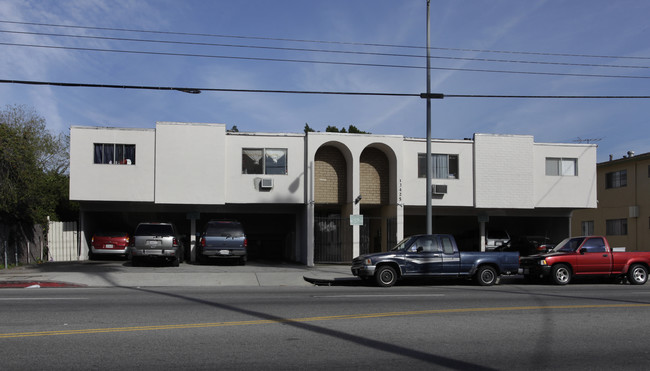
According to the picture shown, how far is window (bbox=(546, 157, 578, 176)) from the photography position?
27562 millimetres

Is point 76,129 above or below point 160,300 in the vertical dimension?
above

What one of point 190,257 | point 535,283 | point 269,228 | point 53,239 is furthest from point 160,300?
point 269,228

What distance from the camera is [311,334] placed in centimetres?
836

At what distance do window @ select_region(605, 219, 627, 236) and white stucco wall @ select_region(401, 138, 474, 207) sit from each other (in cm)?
1457

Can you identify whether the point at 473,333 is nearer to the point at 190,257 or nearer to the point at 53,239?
the point at 190,257

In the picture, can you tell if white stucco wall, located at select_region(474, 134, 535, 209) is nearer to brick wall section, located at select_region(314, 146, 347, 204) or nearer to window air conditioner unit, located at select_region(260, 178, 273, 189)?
brick wall section, located at select_region(314, 146, 347, 204)

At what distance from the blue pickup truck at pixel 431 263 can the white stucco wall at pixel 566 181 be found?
11089mm

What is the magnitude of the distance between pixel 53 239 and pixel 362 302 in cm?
1905

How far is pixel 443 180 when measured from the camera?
2620cm

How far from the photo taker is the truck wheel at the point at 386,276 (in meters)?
16.6

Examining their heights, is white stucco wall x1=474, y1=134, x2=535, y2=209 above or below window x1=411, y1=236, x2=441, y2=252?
above

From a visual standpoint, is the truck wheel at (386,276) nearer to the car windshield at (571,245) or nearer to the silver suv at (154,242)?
the car windshield at (571,245)

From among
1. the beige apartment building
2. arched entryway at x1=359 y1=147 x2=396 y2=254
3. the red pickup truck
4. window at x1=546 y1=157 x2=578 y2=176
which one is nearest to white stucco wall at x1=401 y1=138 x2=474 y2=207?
arched entryway at x1=359 y1=147 x2=396 y2=254

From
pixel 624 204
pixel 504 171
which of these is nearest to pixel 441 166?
pixel 504 171
